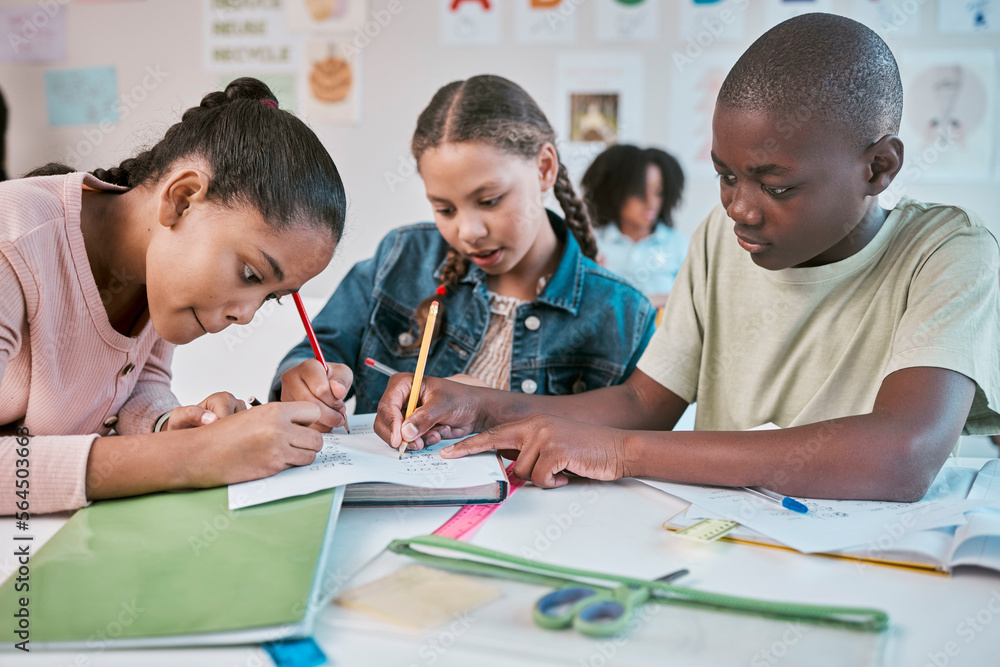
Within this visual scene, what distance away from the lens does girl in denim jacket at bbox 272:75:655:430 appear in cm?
130

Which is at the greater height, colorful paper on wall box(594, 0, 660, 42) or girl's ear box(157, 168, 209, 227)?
colorful paper on wall box(594, 0, 660, 42)

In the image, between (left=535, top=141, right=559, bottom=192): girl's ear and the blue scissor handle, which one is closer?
the blue scissor handle

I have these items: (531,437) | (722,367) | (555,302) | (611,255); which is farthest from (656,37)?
(531,437)

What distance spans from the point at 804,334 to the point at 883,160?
0.26 m

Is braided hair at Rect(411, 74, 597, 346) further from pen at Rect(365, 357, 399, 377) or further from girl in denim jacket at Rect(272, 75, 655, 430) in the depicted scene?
pen at Rect(365, 357, 399, 377)

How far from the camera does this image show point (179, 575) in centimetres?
54

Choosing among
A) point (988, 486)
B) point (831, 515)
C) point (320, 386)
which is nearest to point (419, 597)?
point (831, 515)

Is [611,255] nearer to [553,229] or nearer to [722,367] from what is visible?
[553,229]

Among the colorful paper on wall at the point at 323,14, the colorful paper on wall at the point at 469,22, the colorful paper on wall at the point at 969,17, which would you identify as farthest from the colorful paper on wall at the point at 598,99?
the colorful paper on wall at the point at 969,17

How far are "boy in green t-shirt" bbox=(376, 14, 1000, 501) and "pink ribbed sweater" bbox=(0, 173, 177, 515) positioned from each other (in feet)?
1.07

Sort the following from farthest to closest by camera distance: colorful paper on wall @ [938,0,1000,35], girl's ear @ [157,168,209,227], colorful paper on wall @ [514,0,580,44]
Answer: colorful paper on wall @ [514,0,580,44]
colorful paper on wall @ [938,0,1000,35]
girl's ear @ [157,168,209,227]

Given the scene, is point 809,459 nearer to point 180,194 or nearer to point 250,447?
point 250,447

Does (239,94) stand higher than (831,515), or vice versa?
(239,94)

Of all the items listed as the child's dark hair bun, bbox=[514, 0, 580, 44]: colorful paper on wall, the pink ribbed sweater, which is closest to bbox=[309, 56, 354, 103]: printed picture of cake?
bbox=[514, 0, 580, 44]: colorful paper on wall
